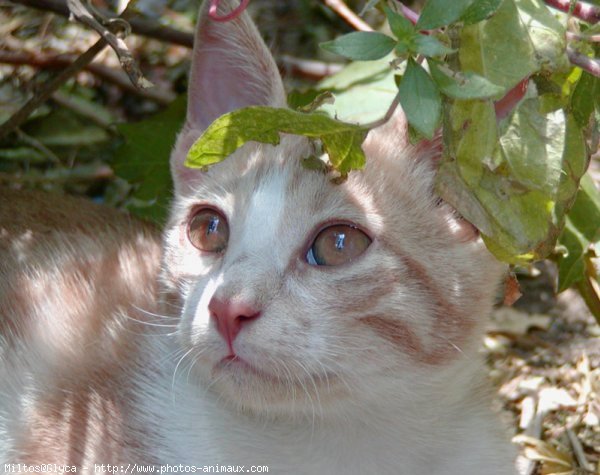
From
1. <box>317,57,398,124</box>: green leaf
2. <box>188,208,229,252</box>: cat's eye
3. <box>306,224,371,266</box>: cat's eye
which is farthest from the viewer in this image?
<box>317,57,398,124</box>: green leaf

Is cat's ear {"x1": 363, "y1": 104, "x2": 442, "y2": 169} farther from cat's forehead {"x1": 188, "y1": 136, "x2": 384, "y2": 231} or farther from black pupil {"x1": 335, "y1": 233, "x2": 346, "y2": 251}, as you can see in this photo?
black pupil {"x1": 335, "y1": 233, "x2": 346, "y2": 251}

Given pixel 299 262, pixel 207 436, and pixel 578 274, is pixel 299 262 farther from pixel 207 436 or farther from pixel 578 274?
pixel 578 274

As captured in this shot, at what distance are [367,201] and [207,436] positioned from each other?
2.38 feet

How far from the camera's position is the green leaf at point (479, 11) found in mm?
1646

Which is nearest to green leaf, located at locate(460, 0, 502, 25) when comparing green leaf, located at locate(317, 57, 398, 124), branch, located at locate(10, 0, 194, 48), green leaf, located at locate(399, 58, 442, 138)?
green leaf, located at locate(399, 58, 442, 138)

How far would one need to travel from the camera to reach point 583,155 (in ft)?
6.33

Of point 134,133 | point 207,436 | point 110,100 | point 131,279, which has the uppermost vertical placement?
point 110,100

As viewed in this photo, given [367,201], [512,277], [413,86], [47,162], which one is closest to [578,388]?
[512,277]

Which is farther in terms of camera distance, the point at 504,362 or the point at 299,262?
the point at 504,362

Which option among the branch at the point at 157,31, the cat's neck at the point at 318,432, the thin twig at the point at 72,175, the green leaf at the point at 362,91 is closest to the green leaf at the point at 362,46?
the cat's neck at the point at 318,432

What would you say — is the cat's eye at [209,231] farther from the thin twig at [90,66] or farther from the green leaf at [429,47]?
the thin twig at [90,66]

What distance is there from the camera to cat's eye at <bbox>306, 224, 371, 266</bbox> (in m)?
2.04

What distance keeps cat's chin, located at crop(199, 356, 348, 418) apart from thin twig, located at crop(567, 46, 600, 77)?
32.1 inches

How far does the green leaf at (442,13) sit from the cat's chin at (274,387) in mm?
753
